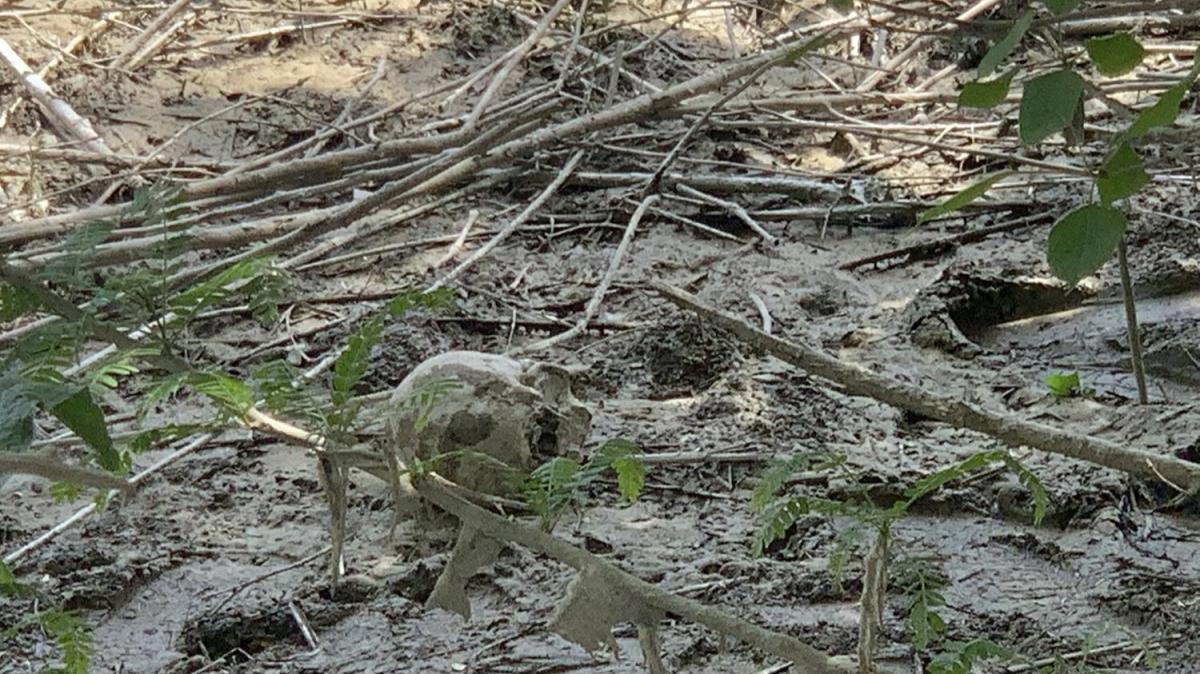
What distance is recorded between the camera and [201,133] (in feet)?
15.7

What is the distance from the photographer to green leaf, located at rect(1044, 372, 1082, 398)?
289cm

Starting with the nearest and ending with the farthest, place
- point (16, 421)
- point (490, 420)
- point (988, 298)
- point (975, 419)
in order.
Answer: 1. point (16, 421)
2. point (975, 419)
3. point (490, 420)
4. point (988, 298)

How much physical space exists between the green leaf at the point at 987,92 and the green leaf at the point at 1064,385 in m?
1.61

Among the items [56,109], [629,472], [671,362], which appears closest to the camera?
[629,472]

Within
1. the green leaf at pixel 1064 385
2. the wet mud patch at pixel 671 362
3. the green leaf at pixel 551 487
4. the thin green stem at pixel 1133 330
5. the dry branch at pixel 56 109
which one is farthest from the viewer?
the dry branch at pixel 56 109

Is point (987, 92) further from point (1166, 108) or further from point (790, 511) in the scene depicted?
point (790, 511)

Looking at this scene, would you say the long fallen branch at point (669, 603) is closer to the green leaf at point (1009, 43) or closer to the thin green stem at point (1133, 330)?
the green leaf at point (1009, 43)

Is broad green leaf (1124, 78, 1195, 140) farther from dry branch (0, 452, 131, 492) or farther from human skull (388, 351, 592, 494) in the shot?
human skull (388, 351, 592, 494)

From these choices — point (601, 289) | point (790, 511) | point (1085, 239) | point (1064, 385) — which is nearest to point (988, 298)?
point (1064, 385)

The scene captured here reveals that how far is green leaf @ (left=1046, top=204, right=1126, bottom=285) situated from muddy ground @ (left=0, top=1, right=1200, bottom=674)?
736mm

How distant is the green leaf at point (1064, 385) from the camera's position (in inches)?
114

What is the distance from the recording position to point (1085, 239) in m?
1.34

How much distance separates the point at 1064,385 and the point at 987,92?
1640 mm

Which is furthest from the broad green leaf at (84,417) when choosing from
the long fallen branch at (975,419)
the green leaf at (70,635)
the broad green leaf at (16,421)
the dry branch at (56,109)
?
the dry branch at (56,109)
